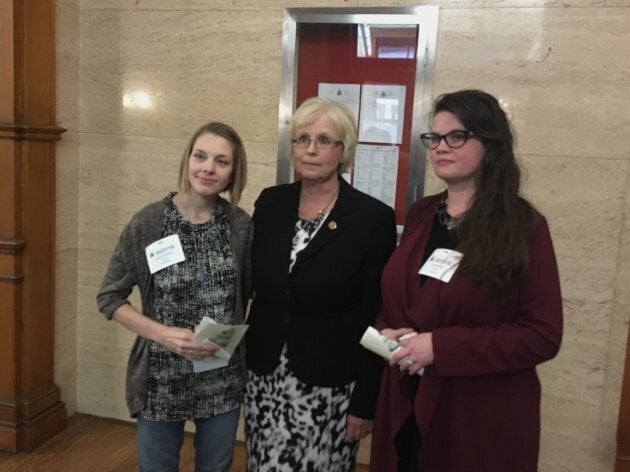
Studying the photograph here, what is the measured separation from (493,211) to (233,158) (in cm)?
85

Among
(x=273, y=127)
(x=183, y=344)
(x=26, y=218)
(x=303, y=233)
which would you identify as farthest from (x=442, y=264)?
(x=26, y=218)

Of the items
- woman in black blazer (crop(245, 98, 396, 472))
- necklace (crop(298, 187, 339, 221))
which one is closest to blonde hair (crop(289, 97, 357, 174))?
woman in black blazer (crop(245, 98, 396, 472))

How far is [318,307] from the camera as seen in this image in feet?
6.30

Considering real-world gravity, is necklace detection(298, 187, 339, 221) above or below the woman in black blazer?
above

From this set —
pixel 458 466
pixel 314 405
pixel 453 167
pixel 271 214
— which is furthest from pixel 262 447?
pixel 453 167

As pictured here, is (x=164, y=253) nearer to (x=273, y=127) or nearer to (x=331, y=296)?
(x=331, y=296)

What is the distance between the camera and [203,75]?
3.18 metres

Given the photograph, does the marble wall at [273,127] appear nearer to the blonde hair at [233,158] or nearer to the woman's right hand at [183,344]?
the blonde hair at [233,158]

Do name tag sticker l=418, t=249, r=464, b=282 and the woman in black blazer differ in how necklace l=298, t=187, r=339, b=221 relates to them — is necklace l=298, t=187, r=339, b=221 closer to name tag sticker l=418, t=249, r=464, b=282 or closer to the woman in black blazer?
the woman in black blazer

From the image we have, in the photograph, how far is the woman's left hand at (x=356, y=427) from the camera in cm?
194

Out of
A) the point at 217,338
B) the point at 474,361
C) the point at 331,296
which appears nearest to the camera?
the point at 474,361

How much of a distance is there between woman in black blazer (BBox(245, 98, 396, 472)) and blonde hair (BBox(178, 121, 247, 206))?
0.56 feet

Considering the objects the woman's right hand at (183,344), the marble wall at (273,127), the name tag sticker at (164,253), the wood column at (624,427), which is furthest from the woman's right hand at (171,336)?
the wood column at (624,427)

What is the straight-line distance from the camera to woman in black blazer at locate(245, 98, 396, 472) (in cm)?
191
